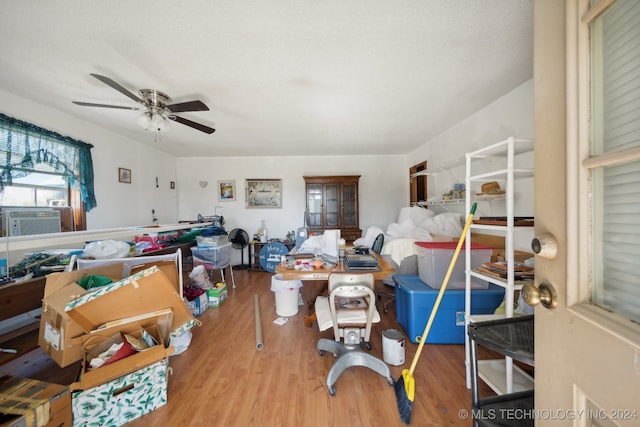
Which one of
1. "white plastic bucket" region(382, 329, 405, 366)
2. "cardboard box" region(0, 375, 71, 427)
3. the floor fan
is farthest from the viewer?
the floor fan

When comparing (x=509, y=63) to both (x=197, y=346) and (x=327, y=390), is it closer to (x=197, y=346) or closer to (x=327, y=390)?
(x=327, y=390)

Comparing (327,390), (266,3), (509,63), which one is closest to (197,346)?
(327,390)

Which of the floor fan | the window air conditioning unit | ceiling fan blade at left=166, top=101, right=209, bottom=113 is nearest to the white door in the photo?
ceiling fan blade at left=166, top=101, right=209, bottom=113

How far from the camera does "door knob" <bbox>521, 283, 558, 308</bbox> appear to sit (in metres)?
0.58

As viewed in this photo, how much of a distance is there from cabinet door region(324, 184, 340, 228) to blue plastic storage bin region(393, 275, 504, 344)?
2816 millimetres

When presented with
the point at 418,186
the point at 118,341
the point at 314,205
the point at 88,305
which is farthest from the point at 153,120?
the point at 418,186

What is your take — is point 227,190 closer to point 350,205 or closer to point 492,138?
point 350,205

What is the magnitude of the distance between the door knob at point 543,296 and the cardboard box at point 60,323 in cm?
236

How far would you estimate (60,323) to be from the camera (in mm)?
1435

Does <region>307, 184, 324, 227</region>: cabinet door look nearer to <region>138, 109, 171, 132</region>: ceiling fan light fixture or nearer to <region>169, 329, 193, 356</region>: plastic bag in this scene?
<region>138, 109, 171, 132</region>: ceiling fan light fixture

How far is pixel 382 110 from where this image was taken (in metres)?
2.71

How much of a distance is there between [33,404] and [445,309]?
2.70 m

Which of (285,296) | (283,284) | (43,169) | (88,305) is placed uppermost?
(43,169)

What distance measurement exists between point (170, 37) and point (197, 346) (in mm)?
2532
